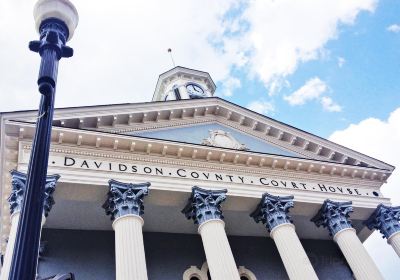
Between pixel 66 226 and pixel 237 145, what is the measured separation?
7.09 meters

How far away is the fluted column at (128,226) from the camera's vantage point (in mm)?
11391

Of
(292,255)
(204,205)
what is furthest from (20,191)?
(292,255)

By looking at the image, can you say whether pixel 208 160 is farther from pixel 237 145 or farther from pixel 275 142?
pixel 275 142

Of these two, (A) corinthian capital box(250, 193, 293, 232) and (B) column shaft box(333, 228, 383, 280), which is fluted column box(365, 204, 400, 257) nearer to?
(B) column shaft box(333, 228, 383, 280)

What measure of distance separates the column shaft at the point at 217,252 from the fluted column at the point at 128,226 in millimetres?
2003

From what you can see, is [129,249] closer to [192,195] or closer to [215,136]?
[192,195]

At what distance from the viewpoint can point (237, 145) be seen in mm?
17438

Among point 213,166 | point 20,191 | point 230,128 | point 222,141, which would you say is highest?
point 230,128

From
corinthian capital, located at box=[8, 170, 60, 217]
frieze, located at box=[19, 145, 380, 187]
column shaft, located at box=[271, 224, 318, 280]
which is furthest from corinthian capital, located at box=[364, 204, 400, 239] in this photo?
corinthian capital, located at box=[8, 170, 60, 217]

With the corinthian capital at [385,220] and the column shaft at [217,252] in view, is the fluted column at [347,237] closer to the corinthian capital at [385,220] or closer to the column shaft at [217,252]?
the corinthian capital at [385,220]

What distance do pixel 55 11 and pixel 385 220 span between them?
1643 centimetres

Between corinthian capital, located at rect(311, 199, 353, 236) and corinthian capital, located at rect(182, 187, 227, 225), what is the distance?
4412mm

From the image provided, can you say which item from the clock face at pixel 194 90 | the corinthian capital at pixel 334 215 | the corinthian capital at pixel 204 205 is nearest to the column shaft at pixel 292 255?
the corinthian capital at pixel 204 205

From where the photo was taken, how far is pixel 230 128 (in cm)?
1909
